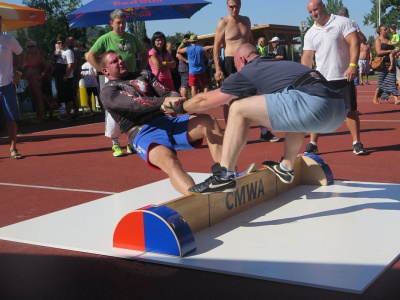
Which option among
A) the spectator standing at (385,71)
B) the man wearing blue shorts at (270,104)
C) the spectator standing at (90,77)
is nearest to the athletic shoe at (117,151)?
the man wearing blue shorts at (270,104)

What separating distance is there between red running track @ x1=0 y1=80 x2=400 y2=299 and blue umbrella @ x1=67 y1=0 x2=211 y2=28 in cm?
301

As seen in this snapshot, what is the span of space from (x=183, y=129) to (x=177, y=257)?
5.07ft

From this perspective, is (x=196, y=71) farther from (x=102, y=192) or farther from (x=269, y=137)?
(x=102, y=192)

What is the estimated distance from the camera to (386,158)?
7203 mm

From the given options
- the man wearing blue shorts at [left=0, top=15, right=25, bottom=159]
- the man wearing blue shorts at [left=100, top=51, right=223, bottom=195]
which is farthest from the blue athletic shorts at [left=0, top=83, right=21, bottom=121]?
the man wearing blue shorts at [left=100, top=51, right=223, bottom=195]

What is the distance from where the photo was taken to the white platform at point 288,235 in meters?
3.41

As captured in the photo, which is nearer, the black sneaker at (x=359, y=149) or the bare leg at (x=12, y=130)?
the black sneaker at (x=359, y=149)

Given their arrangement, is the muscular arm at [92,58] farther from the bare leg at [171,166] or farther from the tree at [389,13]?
the tree at [389,13]

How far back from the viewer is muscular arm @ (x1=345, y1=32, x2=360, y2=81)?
287 inches

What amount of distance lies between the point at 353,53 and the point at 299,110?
3423 mm

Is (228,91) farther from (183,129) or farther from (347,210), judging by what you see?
(347,210)

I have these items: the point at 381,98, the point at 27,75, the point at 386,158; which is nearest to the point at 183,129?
the point at 386,158

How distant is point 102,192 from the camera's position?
6121 millimetres

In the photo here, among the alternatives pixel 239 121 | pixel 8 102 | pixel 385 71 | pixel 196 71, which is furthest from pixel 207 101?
pixel 385 71
